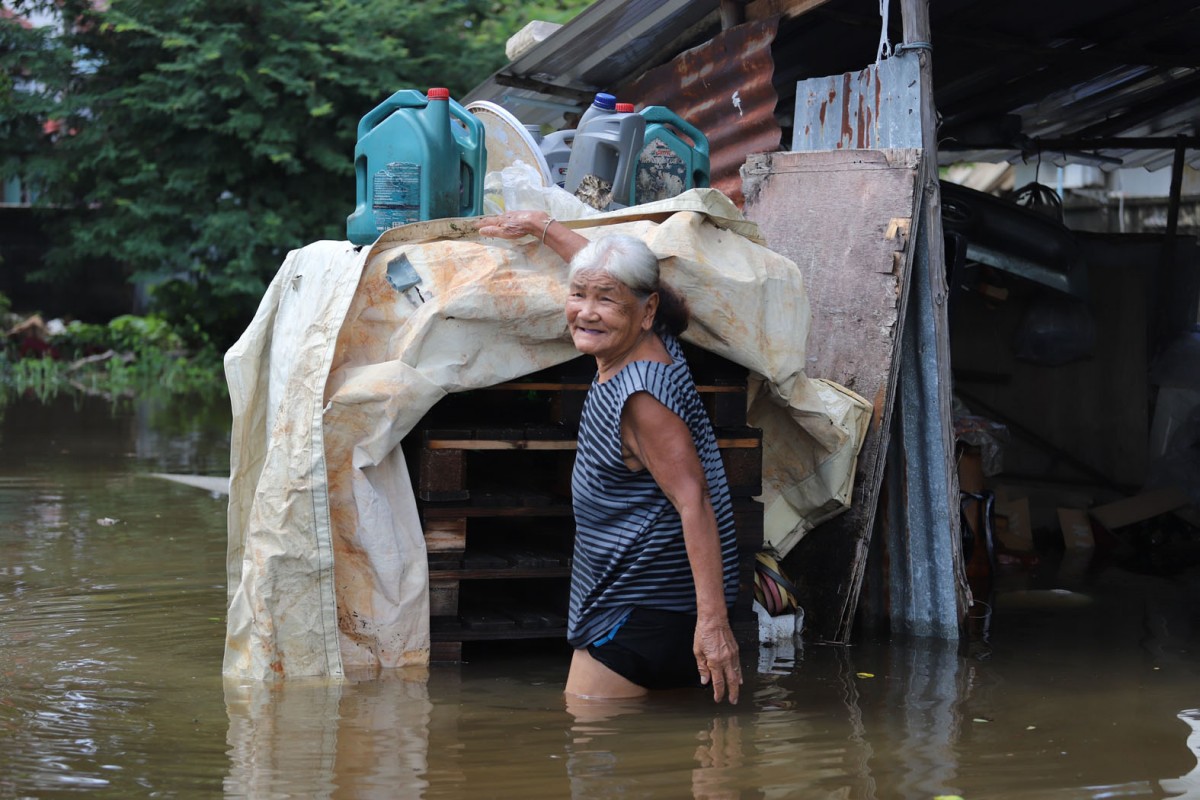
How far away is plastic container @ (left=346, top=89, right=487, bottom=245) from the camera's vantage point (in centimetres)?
465

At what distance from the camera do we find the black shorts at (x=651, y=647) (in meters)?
3.71

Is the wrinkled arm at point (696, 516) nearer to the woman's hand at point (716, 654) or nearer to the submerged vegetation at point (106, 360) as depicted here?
the woman's hand at point (716, 654)

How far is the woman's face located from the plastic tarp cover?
0.53 m

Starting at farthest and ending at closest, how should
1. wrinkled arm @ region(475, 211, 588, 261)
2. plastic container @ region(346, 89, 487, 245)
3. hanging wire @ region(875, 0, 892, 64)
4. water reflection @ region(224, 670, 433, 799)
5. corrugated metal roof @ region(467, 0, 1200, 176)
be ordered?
corrugated metal roof @ region(467, 0, 1200, 176) → hanging wire @ region(875, 0, 892, 64) → plastic container @ region(346, 89, 487, 245) → wrinkled arm @ region(475, 211, 588, 261) → water reflection @ region(224, 670, 433, 799)

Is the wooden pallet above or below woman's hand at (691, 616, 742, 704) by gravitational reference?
→ above

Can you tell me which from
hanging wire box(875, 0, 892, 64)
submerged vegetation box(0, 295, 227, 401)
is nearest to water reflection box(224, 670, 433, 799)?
hanging wire box(875, 0, 892, 64)

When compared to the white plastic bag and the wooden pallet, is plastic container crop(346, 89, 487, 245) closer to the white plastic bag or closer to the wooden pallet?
the white plastic bag

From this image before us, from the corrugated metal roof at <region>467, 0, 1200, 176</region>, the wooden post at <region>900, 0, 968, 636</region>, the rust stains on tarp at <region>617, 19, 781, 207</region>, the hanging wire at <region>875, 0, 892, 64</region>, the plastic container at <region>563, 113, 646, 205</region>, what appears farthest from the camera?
the corrugated metal roof at <region>467, 0, 1200, 176</region>

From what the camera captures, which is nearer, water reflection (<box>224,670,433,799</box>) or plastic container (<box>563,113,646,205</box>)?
water reflection (<box>224,670,433,799</box>)

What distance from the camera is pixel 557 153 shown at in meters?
5.72

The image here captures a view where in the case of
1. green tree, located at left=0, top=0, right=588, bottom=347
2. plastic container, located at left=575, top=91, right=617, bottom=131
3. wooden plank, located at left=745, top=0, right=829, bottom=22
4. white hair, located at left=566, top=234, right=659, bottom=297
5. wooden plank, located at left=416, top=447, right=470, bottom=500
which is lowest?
wooden plank, located at left=416, top=447, right=470, bottom=500

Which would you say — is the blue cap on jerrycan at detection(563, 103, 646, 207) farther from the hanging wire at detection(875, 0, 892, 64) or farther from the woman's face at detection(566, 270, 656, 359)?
the woman's face at detection(566, 270, 656, 359)

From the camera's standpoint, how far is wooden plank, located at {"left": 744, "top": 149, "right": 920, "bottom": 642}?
5.06m

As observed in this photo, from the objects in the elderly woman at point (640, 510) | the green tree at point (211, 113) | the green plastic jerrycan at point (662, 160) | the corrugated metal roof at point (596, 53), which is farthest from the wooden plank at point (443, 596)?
the green tree at point (211, 113)
